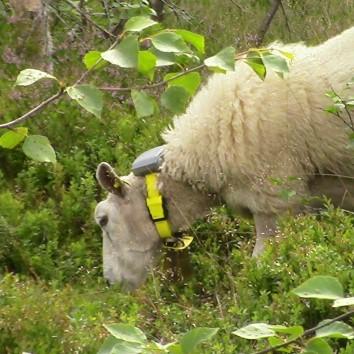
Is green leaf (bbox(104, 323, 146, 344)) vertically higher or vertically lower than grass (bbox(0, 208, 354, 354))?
higher

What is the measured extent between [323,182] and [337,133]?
0.36 m

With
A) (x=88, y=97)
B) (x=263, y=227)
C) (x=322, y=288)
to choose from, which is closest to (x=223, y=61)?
(x=88, y=97)

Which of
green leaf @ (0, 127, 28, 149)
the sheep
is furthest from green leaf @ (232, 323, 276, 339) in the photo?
the sheep

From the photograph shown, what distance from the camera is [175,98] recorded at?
8.94 feet

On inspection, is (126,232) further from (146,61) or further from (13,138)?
(146,61)

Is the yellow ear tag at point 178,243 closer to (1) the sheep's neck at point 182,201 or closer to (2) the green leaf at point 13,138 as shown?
(1) the sheep's neck at point 182,201

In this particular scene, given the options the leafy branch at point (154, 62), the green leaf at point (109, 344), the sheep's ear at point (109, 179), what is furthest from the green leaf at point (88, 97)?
the sheep's ear at point (109, 179)

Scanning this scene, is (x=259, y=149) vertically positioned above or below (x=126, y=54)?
below

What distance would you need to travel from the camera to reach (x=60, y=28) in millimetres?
9711

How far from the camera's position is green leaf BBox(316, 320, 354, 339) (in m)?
2.12

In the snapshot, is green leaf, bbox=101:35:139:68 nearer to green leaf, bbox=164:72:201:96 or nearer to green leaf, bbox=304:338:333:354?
green leaf, bbox=164:72:201:96

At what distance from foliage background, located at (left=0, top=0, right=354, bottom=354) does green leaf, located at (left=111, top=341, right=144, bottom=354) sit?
78.1 inches

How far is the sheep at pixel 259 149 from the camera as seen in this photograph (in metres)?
5.98

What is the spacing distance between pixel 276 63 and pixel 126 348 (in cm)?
94
